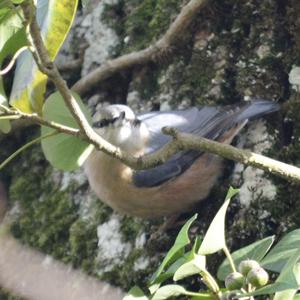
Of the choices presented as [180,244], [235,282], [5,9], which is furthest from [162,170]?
[235,282]

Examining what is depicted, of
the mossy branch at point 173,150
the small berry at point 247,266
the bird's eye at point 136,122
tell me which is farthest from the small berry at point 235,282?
the bird's eye at point 136,122

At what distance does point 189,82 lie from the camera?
3.21 metres

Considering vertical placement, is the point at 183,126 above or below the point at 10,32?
below

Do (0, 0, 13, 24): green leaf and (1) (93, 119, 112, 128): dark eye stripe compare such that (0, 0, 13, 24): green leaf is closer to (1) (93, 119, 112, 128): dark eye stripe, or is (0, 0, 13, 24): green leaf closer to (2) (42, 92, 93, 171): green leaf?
(2) (42, 92, 93, 171): green leaf

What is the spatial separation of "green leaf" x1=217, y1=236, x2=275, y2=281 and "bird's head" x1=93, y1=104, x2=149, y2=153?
5.28 ft

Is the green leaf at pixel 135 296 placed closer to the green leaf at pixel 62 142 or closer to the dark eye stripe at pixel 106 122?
the green leaf at pixel 62 142

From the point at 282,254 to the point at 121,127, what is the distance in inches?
77.1

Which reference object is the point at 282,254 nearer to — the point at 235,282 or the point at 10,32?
the point at 235,282

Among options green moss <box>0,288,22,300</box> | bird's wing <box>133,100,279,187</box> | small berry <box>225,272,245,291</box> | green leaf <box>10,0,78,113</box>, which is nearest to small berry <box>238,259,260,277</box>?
small berry <box>225,272,245,291</box>

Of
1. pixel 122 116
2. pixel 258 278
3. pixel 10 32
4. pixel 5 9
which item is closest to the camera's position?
pixel 258 278

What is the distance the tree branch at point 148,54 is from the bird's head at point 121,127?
0.19m

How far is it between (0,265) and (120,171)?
76.4 inches

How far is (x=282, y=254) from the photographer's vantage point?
1.65 metres

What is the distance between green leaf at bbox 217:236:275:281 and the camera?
169 centimetres
